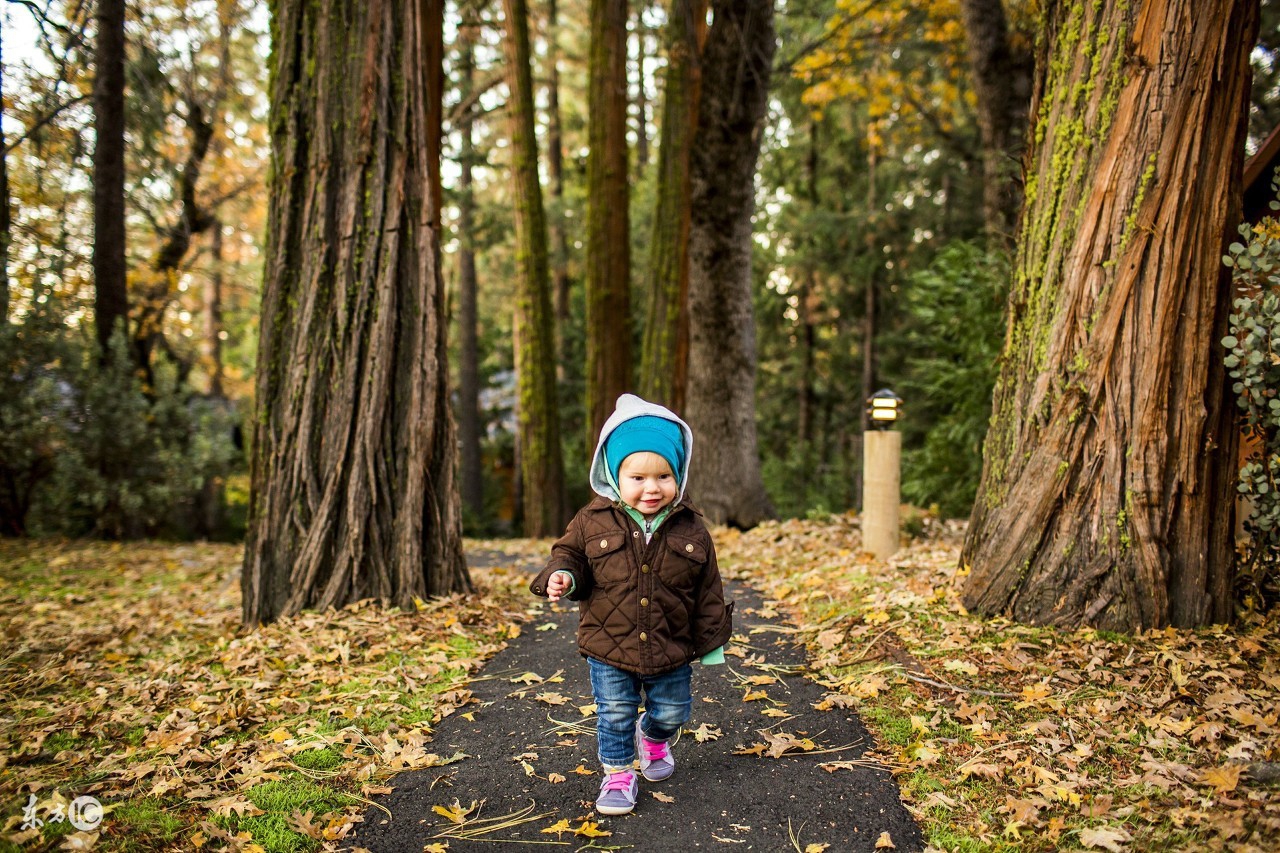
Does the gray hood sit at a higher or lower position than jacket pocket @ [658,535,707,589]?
higher

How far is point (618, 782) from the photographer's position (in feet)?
10.0

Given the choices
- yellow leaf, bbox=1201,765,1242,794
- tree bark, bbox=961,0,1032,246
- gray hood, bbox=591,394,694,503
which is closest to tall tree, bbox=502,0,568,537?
tree bark, bbox=961,0,1032,246

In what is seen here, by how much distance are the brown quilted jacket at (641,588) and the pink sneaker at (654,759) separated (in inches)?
17.2

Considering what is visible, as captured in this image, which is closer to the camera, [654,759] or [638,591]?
[638,591]

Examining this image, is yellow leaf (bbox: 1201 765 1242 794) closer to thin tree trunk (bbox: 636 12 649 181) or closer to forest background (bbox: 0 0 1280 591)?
forest background (bbox: 0 0 1280 591)

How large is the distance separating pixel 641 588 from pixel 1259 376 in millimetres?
3520

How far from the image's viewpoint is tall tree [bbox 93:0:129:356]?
32.4ft

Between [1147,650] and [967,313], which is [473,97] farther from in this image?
[1147,650]

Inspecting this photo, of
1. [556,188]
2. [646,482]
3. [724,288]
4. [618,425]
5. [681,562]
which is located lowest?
[681,562]

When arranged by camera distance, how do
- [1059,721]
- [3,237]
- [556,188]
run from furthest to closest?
[556,188] < [3,237] < [1059,721]

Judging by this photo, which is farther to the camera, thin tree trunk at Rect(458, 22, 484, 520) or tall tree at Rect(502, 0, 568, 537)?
thin tree trunk at Rect(458, 22, 484, 520)

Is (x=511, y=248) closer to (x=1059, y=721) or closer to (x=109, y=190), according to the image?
(x=109, y=190)

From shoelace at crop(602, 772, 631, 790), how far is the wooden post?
408cm

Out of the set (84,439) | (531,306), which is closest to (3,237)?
(84,439)
